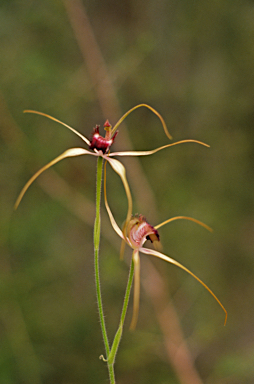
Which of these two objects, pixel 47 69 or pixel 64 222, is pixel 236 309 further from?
pixel 47 69

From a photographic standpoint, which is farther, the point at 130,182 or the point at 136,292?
the point at 130,182

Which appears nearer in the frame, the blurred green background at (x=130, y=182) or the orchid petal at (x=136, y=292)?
the orchid petal at (x=136, y=292)

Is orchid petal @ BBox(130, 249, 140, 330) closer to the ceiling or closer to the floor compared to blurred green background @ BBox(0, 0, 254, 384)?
closer to the floor

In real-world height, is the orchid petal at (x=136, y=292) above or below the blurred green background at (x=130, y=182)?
below

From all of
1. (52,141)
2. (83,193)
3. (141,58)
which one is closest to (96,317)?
(83,193)

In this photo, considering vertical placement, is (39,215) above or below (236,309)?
above

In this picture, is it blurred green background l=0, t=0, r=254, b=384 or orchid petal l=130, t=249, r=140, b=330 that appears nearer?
orchid petal l=130, t=249, r=140, b=330

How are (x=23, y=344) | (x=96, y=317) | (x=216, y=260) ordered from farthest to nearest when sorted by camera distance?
(x=216, y=260) → (x=96, y=317) → (x=23, y=344)

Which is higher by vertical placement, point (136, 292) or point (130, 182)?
point (130, 182)
